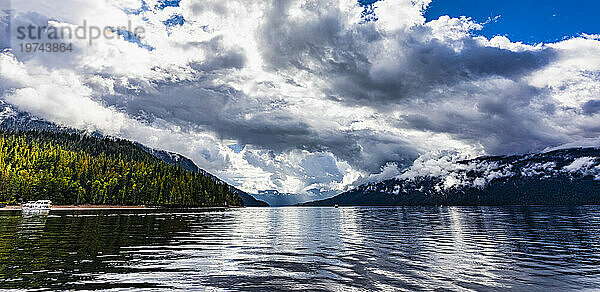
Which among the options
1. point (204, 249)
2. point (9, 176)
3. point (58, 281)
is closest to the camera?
point (58, 281)

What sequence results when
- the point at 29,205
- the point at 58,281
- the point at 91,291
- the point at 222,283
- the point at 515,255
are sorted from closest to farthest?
the point at 91,291, the point at 58,281, the point at 222,283, the point at 515,255, the point at 29,205

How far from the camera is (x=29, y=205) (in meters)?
151

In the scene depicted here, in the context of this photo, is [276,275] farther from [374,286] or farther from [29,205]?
[29,205]

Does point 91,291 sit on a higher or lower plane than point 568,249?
higher

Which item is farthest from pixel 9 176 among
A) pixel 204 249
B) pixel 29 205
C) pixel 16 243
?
pixel 204 249

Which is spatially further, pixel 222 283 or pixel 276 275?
pixel 276 275

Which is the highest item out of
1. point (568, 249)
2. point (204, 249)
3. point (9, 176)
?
point (9, 176)

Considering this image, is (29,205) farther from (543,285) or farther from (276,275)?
(543,285)

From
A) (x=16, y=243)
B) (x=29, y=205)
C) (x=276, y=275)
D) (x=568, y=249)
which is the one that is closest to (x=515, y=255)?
(x=568, y=249)

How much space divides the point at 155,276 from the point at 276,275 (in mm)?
8159

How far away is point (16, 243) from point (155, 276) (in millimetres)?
24257

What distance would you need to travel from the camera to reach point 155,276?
23375 millimetres

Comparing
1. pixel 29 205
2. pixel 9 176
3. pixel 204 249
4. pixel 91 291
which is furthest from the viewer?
pixel 9 176

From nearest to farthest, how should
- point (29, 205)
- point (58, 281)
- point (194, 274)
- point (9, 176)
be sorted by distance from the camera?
point (58, 281), point (194, 274), point (29, 205), point (9, 176)
